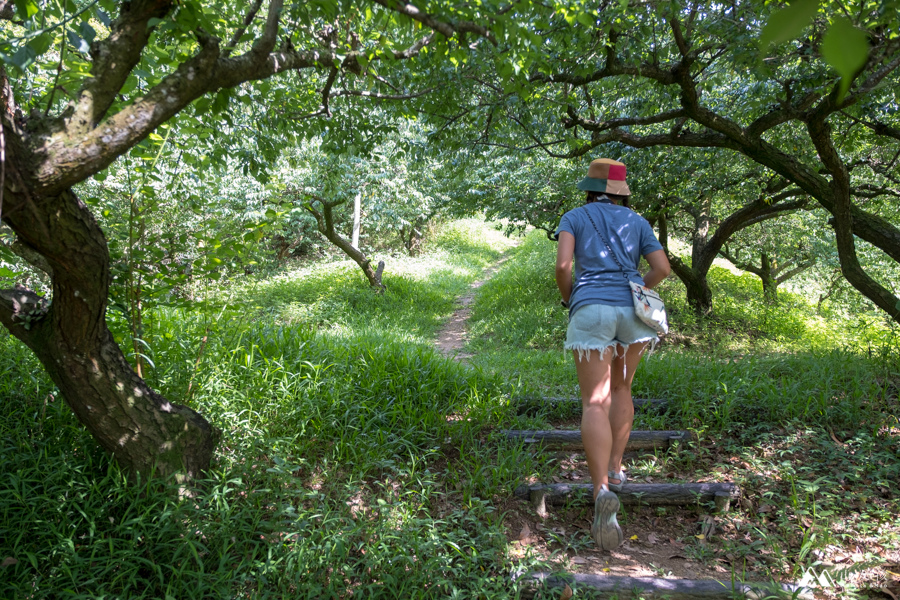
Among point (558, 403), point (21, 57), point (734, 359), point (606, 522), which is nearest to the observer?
point (21, 57)

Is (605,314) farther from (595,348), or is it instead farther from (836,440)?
(836,440)

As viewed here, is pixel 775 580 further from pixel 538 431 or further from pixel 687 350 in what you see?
pixel 687 350

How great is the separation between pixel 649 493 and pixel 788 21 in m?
3.20

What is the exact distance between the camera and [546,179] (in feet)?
35.2

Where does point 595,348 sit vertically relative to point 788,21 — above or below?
below

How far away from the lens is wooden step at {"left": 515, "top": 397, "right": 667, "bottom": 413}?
4562 millimetres

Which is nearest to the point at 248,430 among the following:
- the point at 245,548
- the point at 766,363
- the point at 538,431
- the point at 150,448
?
the point at 150,448

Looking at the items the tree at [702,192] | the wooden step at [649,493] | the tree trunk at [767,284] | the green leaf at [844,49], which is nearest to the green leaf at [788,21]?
the green leaf at [844,49]

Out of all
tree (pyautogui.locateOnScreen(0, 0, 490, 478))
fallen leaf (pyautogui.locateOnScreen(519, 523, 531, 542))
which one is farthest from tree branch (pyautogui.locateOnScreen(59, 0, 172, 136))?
fallen leaf (pyautogui.locateOnScreen(519, 523, 531, 542))

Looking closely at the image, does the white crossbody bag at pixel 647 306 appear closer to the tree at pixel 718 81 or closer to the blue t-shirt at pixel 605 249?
the blue t-shirt at pixel 605 249

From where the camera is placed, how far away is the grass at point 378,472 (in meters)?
2.58

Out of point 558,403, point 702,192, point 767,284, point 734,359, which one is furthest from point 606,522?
point 767,284

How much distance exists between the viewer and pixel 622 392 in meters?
3.27

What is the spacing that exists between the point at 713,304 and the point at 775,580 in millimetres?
8250
